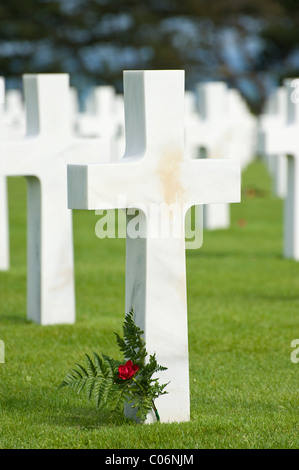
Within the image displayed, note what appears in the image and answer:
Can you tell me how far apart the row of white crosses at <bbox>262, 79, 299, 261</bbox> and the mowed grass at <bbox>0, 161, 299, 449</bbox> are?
25 cm

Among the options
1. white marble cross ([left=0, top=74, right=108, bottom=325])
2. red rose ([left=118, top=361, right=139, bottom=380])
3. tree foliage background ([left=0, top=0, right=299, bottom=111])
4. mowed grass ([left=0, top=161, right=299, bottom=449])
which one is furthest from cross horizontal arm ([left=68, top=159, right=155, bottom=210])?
tree foliage background ([left=0, top=0, right=299, bottom=111])

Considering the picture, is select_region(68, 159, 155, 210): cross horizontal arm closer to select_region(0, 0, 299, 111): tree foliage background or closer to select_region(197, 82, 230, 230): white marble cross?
select_region(197, 82, 230, 230): white marble cross

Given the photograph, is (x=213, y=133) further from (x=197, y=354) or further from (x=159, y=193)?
(x=159, y=193)

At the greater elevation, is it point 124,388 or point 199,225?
point 199,225

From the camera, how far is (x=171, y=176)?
4.10 metres

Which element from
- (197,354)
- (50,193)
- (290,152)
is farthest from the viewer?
(290,152)

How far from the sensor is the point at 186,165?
162 inches

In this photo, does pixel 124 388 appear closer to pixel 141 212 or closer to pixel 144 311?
pixel 144 311

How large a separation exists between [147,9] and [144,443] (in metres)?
45.7

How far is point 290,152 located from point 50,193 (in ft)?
10.8

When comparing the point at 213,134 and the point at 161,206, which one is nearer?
the point at 161,206

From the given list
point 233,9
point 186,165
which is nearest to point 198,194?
point 186,165

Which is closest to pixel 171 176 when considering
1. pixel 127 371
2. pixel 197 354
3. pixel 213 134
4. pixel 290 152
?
pixel 127 371

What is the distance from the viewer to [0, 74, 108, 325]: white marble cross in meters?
6.09
